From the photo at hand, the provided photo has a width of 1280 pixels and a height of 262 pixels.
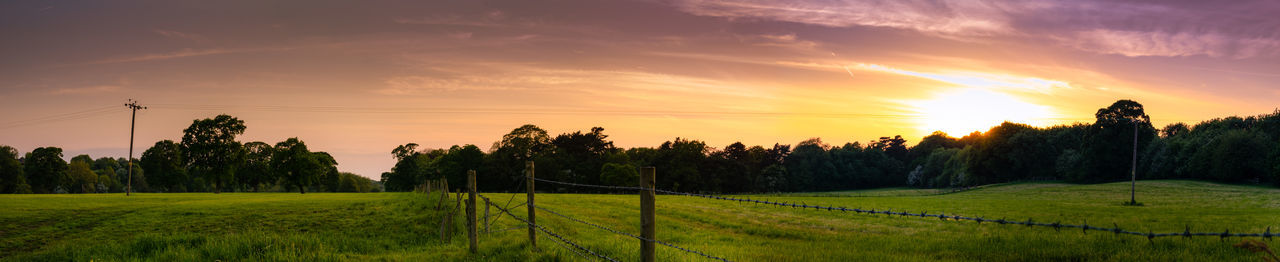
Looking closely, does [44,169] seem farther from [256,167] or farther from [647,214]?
[647,214]

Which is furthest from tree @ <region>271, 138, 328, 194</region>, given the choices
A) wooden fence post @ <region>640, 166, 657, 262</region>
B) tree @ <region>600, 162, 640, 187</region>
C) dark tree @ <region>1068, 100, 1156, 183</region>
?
dark tree @ <region>1068, 100, 1156, 183</region>

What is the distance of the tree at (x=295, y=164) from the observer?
277 ft

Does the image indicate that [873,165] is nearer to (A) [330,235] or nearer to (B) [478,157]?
(B) [478,157]

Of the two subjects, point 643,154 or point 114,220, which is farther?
point 643,154

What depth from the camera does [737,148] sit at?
114 meters

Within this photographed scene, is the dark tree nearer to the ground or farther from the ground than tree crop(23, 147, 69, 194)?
farther from the ground

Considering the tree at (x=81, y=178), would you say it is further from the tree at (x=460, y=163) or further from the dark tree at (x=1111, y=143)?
the dark tree at (x=1111, y=143)

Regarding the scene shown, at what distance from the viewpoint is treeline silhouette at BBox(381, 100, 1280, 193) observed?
77562 mm

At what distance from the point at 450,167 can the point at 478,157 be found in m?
4.41

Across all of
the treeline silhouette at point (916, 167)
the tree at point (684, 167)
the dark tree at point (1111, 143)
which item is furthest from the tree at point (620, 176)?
the dark tree at point (1111, 143)

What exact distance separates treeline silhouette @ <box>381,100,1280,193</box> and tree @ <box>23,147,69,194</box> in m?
43.2

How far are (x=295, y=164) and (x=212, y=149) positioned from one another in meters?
9.96

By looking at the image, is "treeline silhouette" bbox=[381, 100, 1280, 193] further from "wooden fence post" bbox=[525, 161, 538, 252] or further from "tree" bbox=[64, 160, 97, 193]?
"wooden fence post" bbox=[525, 161, 538, 252]

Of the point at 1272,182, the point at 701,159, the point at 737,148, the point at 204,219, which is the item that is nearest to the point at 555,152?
the point at 701,159
